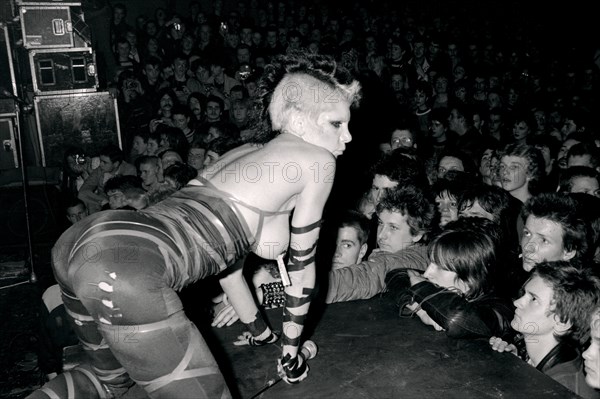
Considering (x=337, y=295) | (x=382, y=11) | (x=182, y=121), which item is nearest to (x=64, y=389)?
(x=337, y=295)

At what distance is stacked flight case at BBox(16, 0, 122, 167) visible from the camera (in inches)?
285

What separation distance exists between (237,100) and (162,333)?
21.1 ft

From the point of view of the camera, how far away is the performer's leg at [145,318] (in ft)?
5.27

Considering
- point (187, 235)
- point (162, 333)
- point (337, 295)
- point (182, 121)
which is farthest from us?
point (182, 121)

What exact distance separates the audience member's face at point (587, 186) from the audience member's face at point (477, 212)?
117cm

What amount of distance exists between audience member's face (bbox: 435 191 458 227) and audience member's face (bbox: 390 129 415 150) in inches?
67.3

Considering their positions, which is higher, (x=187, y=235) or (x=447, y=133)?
(x=187, y=235)

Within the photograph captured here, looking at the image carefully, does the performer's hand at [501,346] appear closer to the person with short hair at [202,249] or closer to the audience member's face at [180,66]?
the person with short hair at [202,249]

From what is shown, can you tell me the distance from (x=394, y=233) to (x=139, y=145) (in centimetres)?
476

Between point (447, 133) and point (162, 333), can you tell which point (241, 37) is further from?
point (162, 333)

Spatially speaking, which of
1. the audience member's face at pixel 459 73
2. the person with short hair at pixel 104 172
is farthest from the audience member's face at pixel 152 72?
the audience member's face at pixel 459 73

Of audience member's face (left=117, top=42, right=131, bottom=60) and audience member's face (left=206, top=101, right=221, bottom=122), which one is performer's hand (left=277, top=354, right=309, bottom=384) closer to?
audience member's face (left=206, top=101, right=221, bottom=122)

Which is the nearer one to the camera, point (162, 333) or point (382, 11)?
point (162, 333)

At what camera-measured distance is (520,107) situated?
8.91 meters
